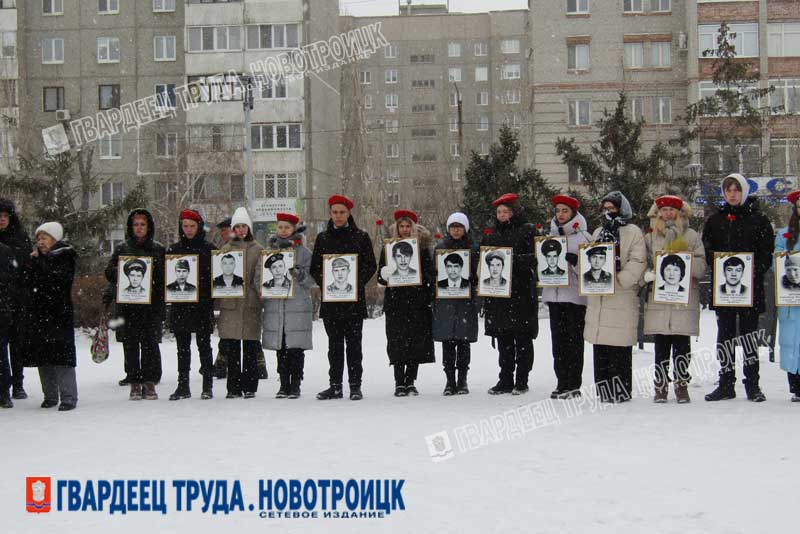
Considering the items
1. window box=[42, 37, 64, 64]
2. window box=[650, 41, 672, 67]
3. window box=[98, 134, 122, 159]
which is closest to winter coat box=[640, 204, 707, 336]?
window box=[650, 41, 672, 67]

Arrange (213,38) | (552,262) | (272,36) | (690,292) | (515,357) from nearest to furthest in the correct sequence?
(690,292), (552,262), (515,357), (213,38), (272,36)

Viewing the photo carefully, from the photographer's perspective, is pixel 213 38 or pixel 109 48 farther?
pixel 109 48

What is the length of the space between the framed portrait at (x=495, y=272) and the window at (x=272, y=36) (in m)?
46.4

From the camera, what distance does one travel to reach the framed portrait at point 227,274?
10839mm

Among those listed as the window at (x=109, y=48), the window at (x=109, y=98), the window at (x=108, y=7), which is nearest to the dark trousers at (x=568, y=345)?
the window at (x=109, y=98)

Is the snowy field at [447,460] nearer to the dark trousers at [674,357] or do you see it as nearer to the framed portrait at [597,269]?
the dark trousers at [674,357]

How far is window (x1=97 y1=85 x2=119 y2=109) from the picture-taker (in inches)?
2292

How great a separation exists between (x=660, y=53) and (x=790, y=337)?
140 ft

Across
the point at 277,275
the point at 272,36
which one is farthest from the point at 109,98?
the point at 277,275

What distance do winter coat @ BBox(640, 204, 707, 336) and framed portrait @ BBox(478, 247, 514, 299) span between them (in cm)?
142

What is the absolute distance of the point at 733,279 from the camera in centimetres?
991

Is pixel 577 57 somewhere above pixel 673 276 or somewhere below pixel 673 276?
above

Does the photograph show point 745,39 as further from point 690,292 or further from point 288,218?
point 288,218

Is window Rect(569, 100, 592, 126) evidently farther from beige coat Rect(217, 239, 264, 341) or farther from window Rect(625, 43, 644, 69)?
beige coat Rect(217, 239, 264, 341)
